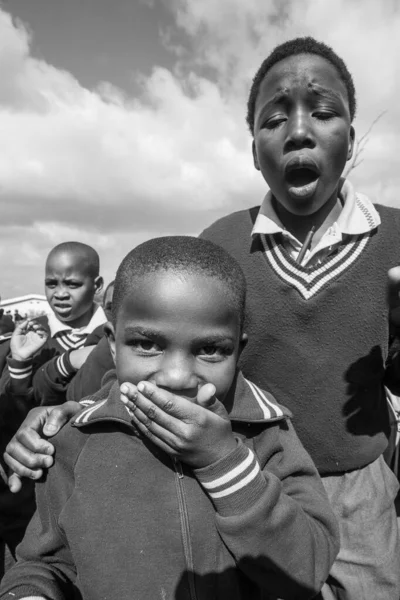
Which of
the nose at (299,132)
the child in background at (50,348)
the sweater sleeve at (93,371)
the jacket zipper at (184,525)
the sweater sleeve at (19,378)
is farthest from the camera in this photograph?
the sweater sleeve at (19,378)

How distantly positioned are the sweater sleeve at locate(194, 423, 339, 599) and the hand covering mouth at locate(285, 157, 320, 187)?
0.98 meters

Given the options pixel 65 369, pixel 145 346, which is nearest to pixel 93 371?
pixel 65 369

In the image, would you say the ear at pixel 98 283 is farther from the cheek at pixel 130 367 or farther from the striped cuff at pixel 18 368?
the cheek at pixel 130 367

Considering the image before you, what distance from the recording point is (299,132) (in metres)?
1.66

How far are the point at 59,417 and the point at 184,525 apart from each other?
0.46 m

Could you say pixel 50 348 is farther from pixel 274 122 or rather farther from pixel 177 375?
pixel 177 375

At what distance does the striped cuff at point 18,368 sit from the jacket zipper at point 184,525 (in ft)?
6.58

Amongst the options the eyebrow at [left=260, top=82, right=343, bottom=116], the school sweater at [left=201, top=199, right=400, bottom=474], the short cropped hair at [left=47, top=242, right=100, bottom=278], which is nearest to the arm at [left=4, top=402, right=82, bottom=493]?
the school sweater at [left=201, top=199, right=400, bottom=474]

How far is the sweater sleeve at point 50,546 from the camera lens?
1.23m

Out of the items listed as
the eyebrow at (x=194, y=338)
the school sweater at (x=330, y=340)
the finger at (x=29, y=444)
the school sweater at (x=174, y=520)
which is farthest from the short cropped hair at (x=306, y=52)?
the finger at (x=29, y=444)

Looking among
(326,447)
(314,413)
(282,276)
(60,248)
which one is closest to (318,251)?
(282,276)

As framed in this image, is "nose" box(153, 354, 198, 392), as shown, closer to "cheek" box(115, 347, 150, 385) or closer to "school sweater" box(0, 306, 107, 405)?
"cheek" box(115, 347, 150, 385)

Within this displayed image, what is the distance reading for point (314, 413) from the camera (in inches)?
69.8

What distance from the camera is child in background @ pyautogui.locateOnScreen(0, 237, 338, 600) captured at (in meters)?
1.08
